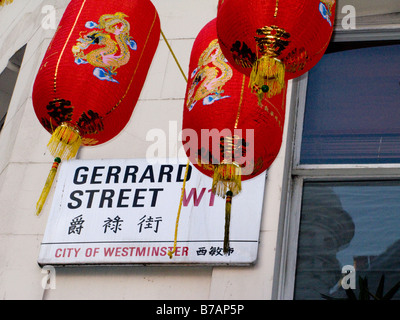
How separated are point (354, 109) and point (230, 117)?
1.85 m

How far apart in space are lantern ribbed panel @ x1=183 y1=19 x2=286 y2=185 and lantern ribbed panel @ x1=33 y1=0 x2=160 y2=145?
379mm

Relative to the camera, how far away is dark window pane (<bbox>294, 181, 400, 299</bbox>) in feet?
17.3

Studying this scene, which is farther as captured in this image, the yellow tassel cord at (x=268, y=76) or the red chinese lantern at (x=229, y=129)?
the red chinese lantern at (x=229, y=129)

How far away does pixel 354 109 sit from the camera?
607 cm

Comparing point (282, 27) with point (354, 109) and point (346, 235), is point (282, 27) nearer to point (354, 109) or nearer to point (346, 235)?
point (346, 235)

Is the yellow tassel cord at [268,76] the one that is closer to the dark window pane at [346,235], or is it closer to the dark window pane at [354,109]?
the dark window pane at [346,235]

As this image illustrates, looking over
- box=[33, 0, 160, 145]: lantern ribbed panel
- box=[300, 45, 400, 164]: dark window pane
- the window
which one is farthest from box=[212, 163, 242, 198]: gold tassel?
the window

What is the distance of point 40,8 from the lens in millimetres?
7375

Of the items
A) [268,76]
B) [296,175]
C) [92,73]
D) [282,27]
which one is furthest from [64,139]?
[296,175]

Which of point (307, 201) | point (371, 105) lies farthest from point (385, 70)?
point (307, 201)

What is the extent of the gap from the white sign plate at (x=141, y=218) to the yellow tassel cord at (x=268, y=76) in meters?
1.28

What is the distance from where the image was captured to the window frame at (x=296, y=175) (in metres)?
5.36

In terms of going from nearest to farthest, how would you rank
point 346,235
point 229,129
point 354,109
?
point 229,129 → point 346,235 → point 354,109

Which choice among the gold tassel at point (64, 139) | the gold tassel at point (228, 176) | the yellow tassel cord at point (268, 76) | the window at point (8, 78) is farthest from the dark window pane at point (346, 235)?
the window at point (8, 78)
